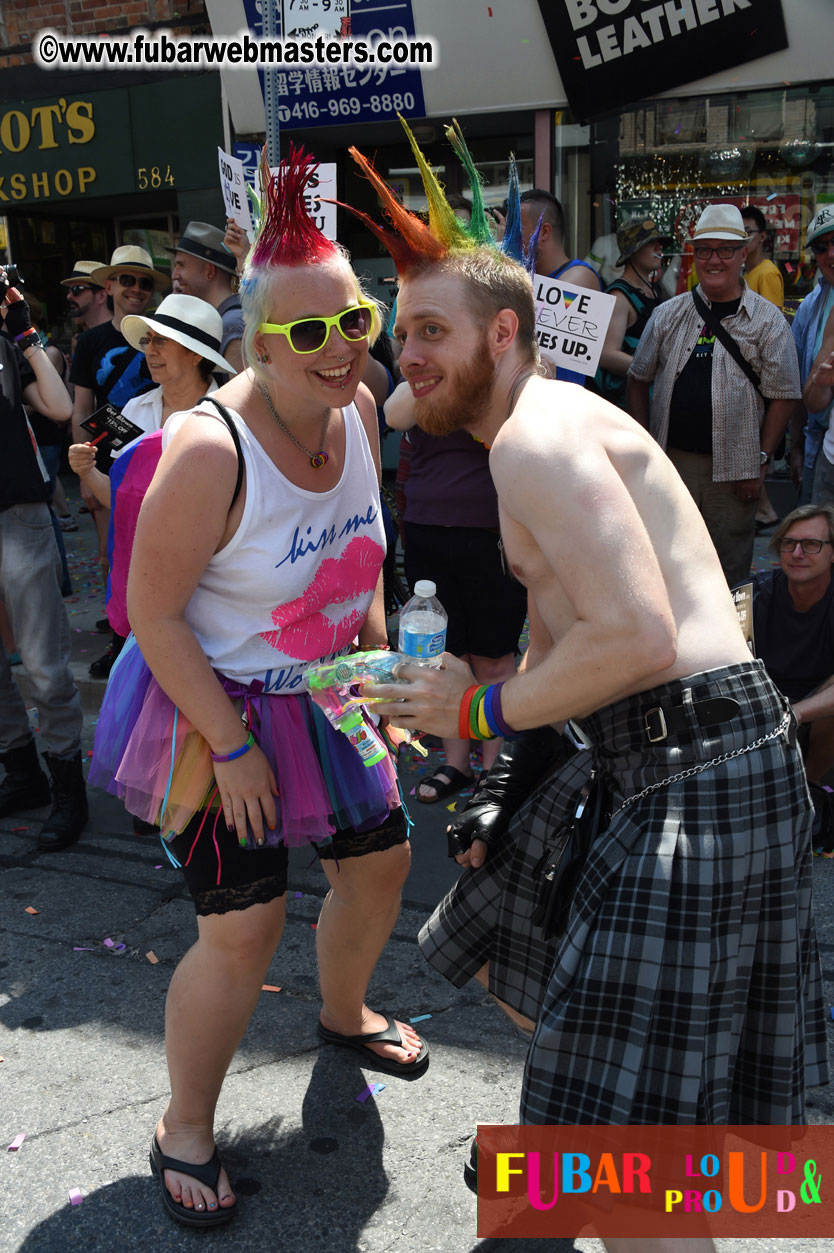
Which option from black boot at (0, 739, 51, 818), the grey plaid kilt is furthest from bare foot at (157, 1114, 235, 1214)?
black boot at (0, 739, 51, 818)

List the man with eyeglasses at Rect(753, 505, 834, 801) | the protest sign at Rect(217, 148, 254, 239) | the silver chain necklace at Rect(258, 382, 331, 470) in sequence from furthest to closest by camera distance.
Result: the protest sign at Rect(217, 148, 254, 239), the man with eyeglasses at Rect(753, 505, 834, 801), the silver chain necklace at Rect(258, 382, 331, 470)

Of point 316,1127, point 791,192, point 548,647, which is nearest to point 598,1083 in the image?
point 548,647

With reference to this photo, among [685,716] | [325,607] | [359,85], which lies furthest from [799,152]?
[685,716]

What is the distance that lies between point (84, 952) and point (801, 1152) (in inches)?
86.4

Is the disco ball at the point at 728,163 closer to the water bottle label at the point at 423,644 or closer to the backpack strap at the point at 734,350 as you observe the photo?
the backpack strap at the point at 734,350

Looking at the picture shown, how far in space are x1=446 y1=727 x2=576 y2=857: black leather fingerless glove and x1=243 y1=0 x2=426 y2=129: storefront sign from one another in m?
7.35

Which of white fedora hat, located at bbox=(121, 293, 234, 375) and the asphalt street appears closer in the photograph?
the asphalt street

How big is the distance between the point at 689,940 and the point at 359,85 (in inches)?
339

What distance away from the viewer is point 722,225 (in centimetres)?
505

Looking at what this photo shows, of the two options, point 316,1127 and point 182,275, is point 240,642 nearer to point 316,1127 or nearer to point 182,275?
point 316,1127

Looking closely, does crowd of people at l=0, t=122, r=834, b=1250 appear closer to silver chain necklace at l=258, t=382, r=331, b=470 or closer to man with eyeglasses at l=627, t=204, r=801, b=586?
silver chain necklace at l=258, t=382, r=331, b=470

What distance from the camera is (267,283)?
87.7 inches

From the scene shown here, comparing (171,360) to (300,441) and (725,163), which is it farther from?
(725,163)

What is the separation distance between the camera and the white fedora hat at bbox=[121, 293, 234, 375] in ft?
12.0
